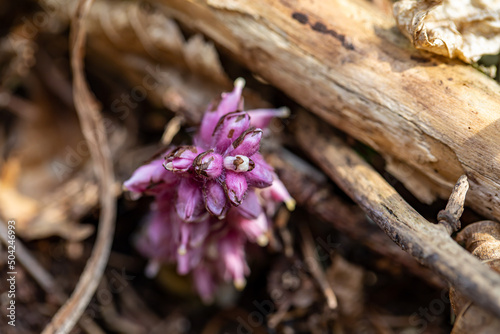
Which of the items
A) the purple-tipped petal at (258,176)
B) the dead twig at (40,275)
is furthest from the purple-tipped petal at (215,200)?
the dead twig at (40,275)

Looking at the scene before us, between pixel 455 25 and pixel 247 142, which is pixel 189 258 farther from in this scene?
pixel 455 25

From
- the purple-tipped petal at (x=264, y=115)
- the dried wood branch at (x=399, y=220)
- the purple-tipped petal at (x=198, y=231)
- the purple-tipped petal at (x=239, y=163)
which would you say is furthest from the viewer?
the purple-tipped petal at (x=264, y=115)

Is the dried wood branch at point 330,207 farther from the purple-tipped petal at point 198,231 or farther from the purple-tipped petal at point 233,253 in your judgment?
the purple-tipped petal at point 198,231

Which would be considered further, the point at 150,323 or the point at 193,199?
the point at 150,323

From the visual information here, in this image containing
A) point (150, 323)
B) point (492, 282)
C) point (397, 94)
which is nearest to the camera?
point (492, 282)

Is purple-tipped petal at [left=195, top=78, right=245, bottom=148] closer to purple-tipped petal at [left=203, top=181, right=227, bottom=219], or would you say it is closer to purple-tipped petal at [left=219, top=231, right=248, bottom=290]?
purple-tipped petal at [left=203, top=181, right=227, bottom=219]

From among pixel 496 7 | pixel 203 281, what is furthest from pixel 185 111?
pixel 496 7

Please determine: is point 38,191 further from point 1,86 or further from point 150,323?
point 150,323

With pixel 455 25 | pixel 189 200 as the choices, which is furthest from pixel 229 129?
pixel 455 25
